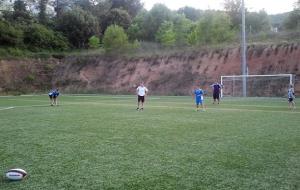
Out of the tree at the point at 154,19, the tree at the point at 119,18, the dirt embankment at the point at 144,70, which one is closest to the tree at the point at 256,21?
the tree at the point at 154,19

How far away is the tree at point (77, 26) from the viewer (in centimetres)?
8375

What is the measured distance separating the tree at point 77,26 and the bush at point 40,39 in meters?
5.30

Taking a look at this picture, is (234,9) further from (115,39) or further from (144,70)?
(115,39)

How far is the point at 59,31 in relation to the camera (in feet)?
279

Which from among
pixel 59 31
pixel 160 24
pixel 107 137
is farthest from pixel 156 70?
pixel 107 137

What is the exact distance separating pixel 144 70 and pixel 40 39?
89.1ft

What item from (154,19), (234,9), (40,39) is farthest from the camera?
(154,19)

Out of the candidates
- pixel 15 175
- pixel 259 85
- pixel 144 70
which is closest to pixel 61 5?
pixel 144 70

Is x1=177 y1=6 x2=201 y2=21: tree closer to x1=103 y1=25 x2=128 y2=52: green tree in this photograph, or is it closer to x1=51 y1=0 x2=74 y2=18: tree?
x1=51 y1=0 x2=74 y2=18: tree

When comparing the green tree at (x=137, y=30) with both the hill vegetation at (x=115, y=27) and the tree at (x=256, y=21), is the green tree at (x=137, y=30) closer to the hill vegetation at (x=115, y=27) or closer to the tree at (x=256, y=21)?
the hill vegetation at (x=115, y=27)

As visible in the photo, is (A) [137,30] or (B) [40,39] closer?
(B) [40,39]

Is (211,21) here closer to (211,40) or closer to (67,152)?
(211,40)

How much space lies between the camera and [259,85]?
148ft

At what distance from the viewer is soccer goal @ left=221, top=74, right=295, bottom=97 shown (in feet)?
142
